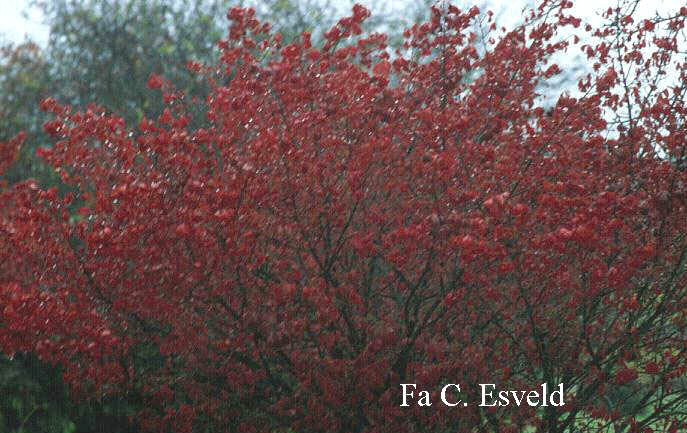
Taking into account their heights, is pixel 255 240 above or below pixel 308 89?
below

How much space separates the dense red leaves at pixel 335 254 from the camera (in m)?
4.90

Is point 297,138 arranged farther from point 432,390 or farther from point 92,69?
point 92,69

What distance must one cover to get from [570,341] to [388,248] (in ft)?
5.47

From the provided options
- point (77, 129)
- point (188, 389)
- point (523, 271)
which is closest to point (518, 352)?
point (523, 271)

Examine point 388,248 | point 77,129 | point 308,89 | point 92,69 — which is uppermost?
point 92,69

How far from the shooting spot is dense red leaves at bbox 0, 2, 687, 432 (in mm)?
4902

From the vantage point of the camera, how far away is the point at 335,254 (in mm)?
5320

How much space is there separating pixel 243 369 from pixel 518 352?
2.26 metres

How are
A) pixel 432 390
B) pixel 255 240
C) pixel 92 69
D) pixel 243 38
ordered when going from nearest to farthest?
pixel 255 240 → pixel 432 390 → pixel 243 38 → pixel 92 69

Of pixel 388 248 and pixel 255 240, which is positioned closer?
pixel 255 240

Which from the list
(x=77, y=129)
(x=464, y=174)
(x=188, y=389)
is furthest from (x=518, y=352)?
(x=77, y=129)

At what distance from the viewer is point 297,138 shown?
17.8 feet

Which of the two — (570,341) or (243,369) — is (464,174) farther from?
(243,369)

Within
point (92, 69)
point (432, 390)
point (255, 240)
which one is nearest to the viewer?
point (255, 240)
